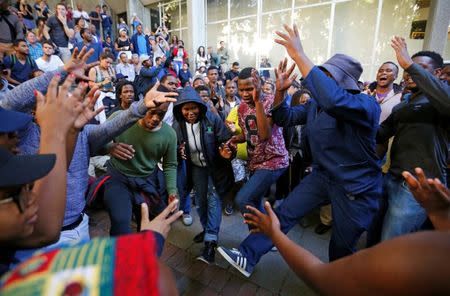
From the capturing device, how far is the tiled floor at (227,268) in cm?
239

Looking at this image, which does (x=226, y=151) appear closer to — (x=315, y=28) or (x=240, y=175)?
(x=240, y=175)

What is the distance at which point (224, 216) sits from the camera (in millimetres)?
3748

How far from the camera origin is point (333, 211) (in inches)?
82.6

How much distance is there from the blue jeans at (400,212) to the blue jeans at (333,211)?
0.22 m

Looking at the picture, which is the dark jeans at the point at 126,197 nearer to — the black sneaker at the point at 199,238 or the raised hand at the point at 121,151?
the raised hand at the point at 121,151

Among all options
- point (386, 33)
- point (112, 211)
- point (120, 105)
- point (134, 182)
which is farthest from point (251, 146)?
point (386, 33)

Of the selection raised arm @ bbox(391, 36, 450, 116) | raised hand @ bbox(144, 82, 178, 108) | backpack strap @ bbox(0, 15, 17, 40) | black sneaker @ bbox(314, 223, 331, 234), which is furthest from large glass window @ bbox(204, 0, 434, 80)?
backpack strap @ bbox(0, 15, 17, 40)

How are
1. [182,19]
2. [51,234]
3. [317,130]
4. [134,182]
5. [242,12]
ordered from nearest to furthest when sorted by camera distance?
[51,234] → [317,130] → [134,182] → [242,12] → [182,19]

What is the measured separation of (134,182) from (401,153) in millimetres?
2353

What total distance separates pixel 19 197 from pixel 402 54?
263 centimetres

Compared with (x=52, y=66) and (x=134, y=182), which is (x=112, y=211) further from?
(x=52, y=66)

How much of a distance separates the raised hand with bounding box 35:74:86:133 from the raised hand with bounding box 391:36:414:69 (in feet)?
7.56

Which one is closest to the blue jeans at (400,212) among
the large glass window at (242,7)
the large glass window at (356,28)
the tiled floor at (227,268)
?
the tiled floor at (227,268)

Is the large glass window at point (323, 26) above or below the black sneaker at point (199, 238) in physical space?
above
